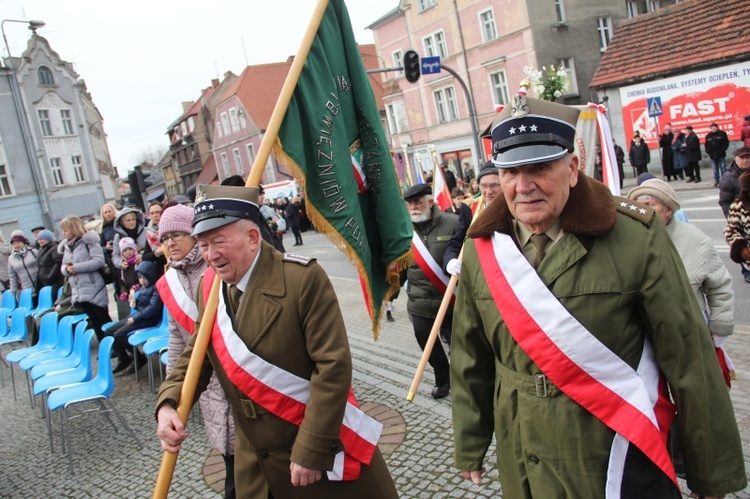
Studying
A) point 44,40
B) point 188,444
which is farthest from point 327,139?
point 44,40

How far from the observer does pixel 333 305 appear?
105 inches

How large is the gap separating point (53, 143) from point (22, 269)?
Answer: 31439 millimetres

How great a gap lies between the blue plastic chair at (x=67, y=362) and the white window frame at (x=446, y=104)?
30.6 m

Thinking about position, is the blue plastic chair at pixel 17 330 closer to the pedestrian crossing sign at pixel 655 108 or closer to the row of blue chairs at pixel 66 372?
the row of blue chairs at pixel 66 372

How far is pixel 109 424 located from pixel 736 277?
788cm

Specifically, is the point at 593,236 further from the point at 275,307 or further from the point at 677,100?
the point at 677,100

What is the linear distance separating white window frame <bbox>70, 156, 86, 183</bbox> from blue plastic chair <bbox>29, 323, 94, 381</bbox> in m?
37.5

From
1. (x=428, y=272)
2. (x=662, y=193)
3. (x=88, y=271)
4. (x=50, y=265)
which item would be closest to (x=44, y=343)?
(x=88, y=271)

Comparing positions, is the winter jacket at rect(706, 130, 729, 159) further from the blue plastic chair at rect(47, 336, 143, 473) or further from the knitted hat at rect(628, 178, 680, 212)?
the blue plastic chair at rect(47, 336, 143, 473)

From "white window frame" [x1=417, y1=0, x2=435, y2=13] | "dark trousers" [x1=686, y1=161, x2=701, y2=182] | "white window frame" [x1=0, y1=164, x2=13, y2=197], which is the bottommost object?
"dark trousers" [x1=686, y1=161, x2=701, y2=182]

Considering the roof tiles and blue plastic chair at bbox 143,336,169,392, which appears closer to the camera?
blue plastic chair at bbox 143,336,169,392

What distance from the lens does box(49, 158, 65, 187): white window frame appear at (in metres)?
38.7

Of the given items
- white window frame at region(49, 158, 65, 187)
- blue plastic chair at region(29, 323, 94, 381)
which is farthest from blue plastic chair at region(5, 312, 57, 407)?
white window frame at region(49, 158, 65, 187)

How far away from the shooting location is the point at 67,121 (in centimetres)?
4028
